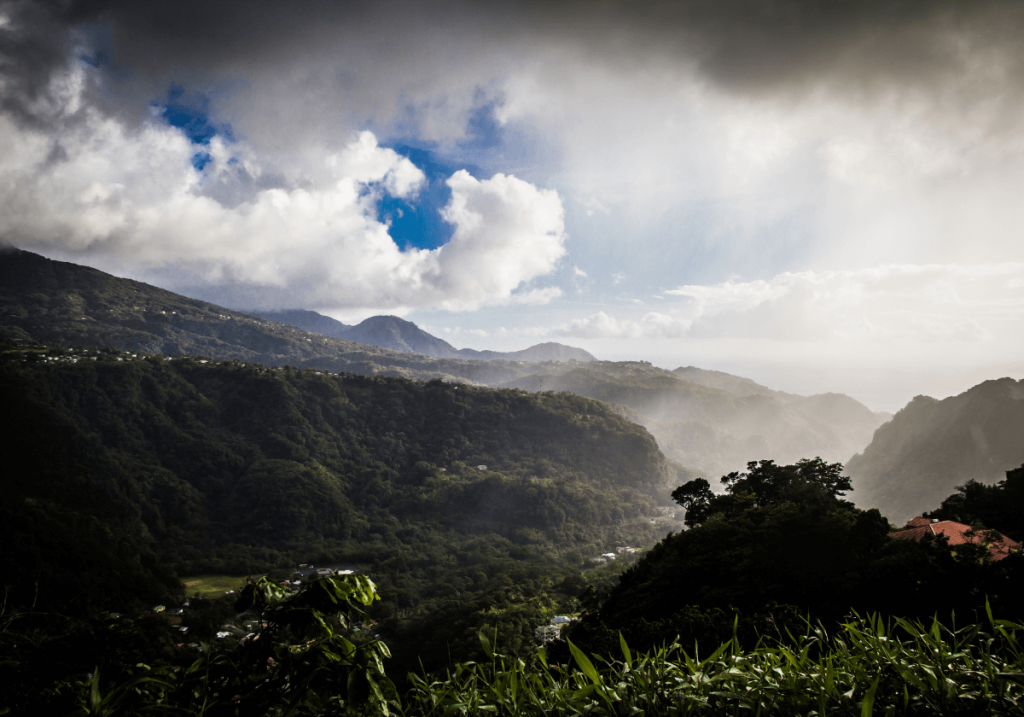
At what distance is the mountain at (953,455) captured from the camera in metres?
77.6

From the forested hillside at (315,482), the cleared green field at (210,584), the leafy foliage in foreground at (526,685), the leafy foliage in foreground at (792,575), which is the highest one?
the leafy foliage in foreground at (526,685)

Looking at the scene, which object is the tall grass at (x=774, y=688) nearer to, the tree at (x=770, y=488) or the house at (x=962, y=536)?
the house at (x=962, y=536)

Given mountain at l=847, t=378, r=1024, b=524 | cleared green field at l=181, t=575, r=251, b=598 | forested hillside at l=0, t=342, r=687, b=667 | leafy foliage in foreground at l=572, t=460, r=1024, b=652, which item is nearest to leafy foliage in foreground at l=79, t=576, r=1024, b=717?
leafy foliage in foreground at l=572, t=460, r=1024, b=652

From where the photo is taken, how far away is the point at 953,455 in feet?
272

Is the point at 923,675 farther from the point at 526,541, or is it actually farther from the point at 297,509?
the point at 297,509

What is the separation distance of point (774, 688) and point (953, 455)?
115150 mm

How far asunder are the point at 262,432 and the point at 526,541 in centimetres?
7467

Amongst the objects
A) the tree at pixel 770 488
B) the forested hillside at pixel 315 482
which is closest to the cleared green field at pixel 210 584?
the forested hillside at pixel 315 482

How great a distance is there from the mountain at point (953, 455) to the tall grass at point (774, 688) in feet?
314

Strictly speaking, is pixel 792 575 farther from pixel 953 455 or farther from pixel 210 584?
pixel 953 455

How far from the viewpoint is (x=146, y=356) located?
127m

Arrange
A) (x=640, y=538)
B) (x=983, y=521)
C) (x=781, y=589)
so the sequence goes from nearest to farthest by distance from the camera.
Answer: (x=781, y=589)
(x=983, y=521)
(x=640, y=538)

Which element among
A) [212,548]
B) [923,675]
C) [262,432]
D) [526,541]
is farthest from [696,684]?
[262,432]

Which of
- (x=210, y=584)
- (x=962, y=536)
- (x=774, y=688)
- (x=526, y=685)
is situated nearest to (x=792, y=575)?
(x=962, y=536)
